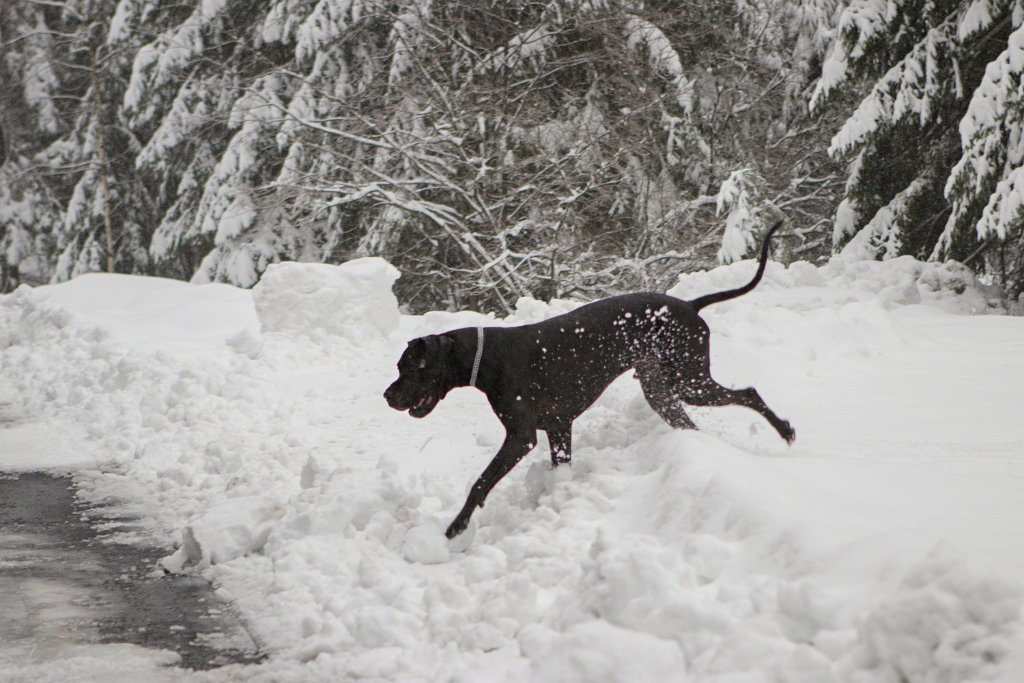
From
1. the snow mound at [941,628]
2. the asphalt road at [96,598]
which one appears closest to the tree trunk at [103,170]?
the asphalt road at [96,598]

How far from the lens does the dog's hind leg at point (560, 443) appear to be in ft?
16.3

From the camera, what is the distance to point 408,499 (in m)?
5.02

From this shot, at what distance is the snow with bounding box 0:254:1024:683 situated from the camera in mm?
2760

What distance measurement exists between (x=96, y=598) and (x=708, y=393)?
10.5 ft

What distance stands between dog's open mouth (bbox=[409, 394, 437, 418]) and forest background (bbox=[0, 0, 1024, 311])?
267 inches

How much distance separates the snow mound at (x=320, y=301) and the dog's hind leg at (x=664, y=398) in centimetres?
Answer: 583

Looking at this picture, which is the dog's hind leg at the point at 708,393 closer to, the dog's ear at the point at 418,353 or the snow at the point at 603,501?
the snow at the point at 603,501

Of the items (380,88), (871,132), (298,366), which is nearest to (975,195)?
(871,132)

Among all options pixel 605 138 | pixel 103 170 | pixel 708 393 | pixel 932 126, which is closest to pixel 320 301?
pixel 605 138

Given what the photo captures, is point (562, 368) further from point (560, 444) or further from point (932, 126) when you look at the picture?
point (932, 126)

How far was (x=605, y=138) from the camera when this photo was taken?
1359cm

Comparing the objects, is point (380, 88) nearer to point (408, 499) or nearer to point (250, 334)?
point (250, 334)

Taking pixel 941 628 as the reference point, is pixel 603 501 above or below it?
below

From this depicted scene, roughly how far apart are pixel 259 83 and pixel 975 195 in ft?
46.5
